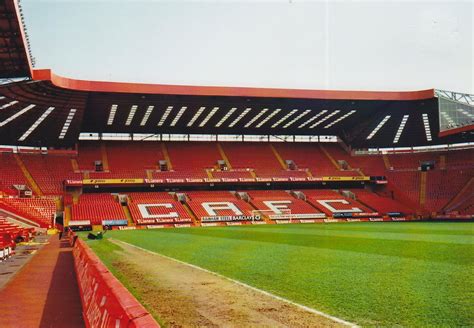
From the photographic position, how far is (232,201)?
43188 millimetres

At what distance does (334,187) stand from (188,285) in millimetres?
43205

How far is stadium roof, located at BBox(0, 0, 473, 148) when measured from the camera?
107 ft

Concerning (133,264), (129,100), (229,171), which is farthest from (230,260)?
(229,171)

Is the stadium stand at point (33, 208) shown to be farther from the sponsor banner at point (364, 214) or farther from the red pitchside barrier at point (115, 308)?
the red pitchside barrier at point (115, 308)

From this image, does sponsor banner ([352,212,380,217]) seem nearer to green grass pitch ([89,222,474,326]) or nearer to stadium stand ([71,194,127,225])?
stadium stand ([71,194,127,225])

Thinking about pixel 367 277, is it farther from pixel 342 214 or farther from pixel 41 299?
pixel 342 214

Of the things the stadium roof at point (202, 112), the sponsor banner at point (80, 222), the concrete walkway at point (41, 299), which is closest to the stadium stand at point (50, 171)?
the stadium roof at point (202, 112)

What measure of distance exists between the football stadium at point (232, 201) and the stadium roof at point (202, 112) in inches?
7.3

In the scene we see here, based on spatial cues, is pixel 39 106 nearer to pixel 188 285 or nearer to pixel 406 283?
pixel 188 285

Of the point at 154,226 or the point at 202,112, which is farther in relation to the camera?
the point at 202,112

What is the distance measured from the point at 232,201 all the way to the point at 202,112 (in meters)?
9.06

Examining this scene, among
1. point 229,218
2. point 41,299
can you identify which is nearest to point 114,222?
point 229,218

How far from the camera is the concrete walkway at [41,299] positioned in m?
6.29

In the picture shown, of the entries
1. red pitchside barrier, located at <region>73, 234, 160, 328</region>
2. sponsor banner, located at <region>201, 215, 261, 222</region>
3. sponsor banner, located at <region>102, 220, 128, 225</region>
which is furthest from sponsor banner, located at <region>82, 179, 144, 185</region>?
red pitchside barrier, located at <region>73, 234, 160, 328</region>
